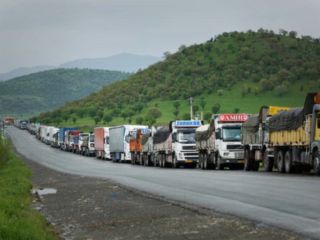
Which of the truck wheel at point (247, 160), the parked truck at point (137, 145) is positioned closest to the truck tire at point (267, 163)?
the truck wheel at point (247, 160)

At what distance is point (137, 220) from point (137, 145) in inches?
1964

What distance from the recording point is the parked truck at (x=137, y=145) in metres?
66.1

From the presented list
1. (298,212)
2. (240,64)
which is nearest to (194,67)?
(240,64)

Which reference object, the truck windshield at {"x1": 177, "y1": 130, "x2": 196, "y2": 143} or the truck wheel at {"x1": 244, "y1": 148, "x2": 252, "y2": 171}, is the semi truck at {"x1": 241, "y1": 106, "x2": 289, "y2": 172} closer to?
the truck wheel at {"x1": 244, "y1": 148, "x2": 252, "y2": 171}

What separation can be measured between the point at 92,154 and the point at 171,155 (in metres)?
42.3

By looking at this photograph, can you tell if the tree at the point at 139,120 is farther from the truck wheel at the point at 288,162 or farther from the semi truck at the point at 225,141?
the truck wheel at the point at 288,162

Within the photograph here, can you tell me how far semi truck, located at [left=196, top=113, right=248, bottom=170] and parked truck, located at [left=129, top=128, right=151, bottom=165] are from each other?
1683 cm

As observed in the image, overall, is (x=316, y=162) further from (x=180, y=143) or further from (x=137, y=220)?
(x=180, y=143)

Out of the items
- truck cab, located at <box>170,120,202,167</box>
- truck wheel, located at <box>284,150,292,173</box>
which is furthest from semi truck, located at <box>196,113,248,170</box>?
truck wheel, located at <box>284,150,292,173</box>

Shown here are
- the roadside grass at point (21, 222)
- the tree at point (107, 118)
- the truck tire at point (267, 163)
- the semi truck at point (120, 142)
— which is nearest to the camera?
the roadside grass at point (21, 222)

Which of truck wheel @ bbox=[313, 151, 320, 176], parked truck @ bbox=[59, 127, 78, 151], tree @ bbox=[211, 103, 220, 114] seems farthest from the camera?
tree @ bbox=[211, 103, 220, 114]

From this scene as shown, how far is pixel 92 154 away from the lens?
317ft

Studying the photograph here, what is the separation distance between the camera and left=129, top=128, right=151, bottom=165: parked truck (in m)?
66.1

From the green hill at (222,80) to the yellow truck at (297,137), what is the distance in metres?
98.4
